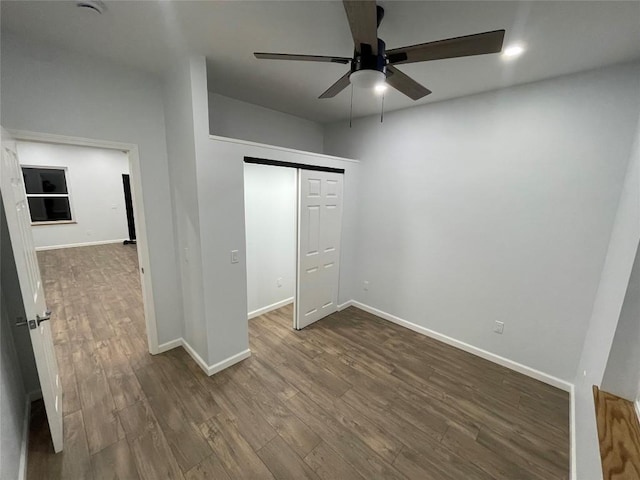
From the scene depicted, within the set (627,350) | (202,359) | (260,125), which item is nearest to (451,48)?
(627,350)

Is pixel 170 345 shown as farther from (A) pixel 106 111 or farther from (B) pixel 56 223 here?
(B) pixel 56 223

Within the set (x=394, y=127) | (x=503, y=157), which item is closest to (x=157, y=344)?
(x=394, y=127)

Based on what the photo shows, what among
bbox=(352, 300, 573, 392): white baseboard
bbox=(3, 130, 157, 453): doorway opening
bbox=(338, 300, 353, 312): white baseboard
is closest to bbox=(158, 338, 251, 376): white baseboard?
bbox=(3, 130, 157, 453): doorway opening

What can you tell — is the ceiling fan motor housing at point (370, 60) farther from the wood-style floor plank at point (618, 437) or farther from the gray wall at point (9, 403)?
the gray wall at point (9, 403)

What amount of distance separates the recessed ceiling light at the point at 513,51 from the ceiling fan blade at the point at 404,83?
660 mm

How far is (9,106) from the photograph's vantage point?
1749 mm

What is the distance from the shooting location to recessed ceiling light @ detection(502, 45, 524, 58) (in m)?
1.74

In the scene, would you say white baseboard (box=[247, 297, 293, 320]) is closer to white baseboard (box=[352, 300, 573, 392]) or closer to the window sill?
white baseboard (box=[352, 300, 573, 392])

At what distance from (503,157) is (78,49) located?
3701 millimetres

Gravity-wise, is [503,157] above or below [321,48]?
below

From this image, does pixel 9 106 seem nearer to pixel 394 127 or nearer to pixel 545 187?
pixel 394 127

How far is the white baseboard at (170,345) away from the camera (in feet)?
8.90

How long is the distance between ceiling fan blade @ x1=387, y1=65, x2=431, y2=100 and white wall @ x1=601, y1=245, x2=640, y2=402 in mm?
1456

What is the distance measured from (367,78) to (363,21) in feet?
1.15
